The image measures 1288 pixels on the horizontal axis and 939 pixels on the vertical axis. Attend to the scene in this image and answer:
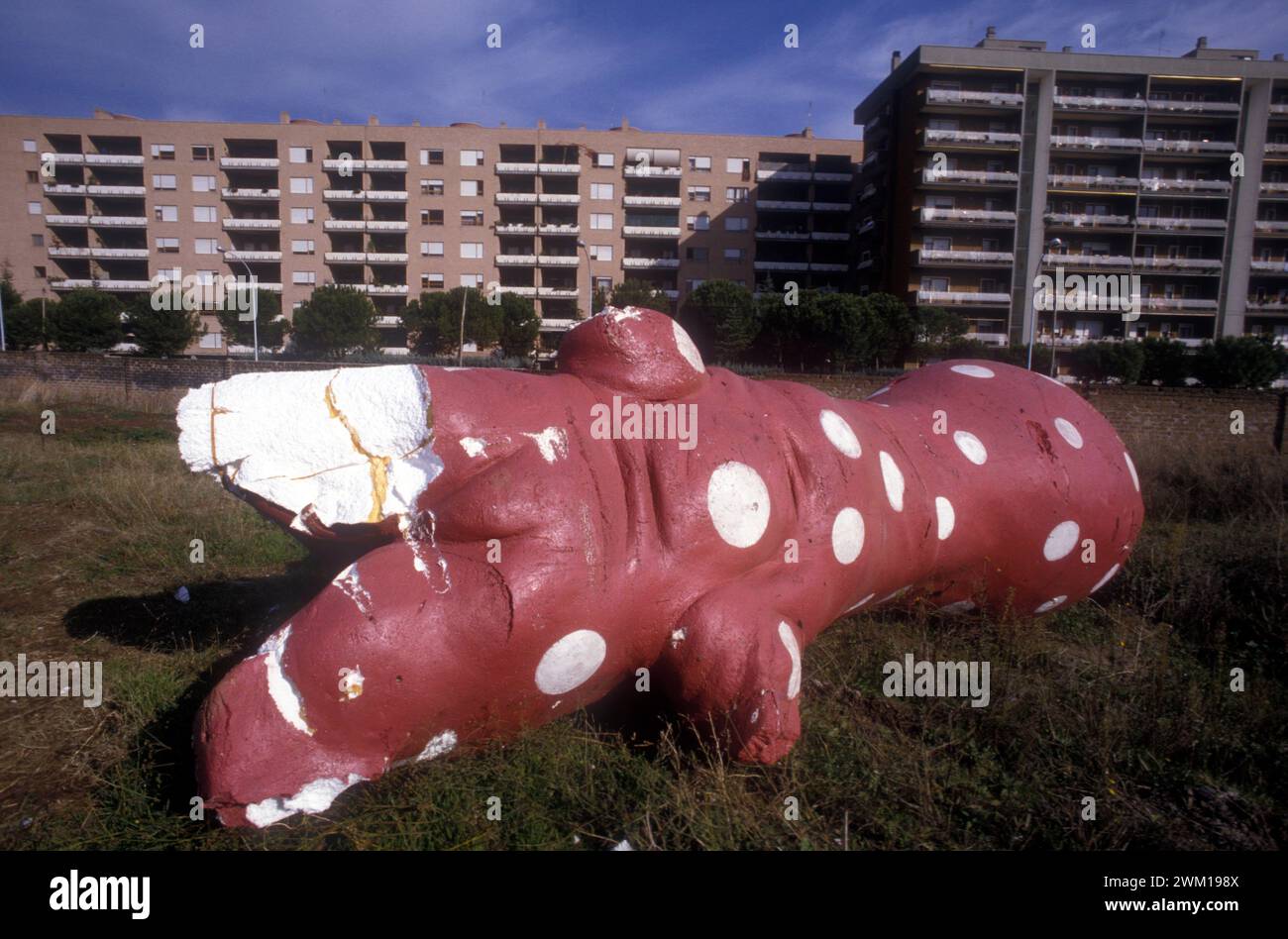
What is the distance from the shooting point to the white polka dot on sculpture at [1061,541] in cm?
387

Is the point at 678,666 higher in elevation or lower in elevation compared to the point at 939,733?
higher

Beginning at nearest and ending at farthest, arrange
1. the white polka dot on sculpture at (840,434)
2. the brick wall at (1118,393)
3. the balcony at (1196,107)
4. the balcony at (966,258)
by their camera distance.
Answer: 1. the white polka dot on sculpture at (840,434)
2. the brick wall at (1118,393)
3. the balcony at (1196,107)
4. the balcony at (966,258)

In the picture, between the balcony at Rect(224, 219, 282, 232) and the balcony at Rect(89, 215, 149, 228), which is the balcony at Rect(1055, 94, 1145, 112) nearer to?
the balcony at Rect(224, 219, 282, 232)

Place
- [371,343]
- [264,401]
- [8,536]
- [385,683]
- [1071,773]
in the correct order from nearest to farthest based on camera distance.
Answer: [385,683] → [264,401] → [1071,773] → [8,536] → [371,343]

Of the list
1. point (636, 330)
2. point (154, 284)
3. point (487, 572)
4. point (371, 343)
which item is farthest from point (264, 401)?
point (154, 284)

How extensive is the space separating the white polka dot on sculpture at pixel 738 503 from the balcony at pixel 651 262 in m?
50.8

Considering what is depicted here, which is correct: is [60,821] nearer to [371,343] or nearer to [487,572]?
[487,572]

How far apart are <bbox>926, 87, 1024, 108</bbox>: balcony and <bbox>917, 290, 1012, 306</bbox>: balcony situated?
10.7 metres

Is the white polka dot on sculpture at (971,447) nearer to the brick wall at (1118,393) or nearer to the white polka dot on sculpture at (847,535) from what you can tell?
the white polka dot on sculpture at (847,535)

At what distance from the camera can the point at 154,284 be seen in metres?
49.0

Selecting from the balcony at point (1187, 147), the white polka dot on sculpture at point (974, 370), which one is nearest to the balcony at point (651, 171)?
the balcony at point (1187, 147)

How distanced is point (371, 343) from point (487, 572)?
4226 cm

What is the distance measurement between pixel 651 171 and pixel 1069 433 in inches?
2040

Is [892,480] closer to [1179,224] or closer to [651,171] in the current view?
[1179,224]
